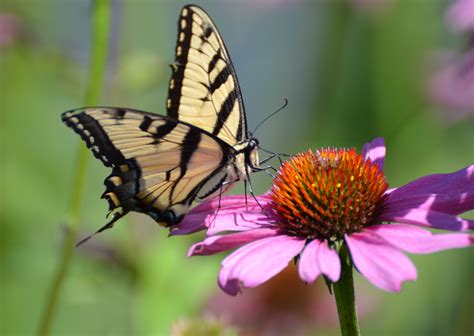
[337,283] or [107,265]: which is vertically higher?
[107,265]

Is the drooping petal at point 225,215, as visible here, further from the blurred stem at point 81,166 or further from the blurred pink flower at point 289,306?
the blurred pink flower at point 289,306

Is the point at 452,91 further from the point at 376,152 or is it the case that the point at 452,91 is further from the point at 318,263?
the point at 318,263

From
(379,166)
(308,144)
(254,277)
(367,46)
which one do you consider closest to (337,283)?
(254,277)

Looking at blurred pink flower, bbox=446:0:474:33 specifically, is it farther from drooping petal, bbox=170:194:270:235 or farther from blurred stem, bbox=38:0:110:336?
blurred stem, bbox=38:0:110:336

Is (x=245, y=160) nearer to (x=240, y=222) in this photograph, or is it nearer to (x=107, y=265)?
(x=240, y=222)

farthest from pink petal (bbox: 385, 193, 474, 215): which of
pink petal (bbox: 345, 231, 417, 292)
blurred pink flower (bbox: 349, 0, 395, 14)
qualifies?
blurred pink flower (bbox: 349, 0, 395, 14)

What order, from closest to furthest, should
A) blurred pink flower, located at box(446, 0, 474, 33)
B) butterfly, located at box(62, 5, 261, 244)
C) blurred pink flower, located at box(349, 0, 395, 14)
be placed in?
butterfly, located at box(62, 5, 261, 244) < blurred pink flower, located at box(446, 0, 474, 33) < blurred pink flower, located at box(349, 0, 395, 14)
